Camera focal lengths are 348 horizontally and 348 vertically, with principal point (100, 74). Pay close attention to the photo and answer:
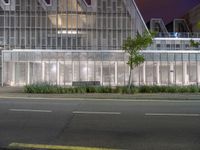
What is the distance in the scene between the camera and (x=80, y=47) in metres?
54.2

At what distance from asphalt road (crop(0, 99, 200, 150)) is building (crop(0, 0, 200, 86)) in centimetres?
3261

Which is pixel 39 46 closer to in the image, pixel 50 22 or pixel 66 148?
pixel 50 22

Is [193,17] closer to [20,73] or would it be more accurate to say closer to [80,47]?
[80,47]

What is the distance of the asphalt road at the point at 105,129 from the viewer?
7770mm

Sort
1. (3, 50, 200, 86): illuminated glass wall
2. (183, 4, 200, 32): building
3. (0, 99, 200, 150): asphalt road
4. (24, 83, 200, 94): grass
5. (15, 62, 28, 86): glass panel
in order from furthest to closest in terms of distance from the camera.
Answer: (183, 4, 200, 32): building → (3, 50, 200, 86): illuminated glass wall → (15, 62, 28, 86): glass panel → (24, 83, 200, 94): grass → (0, 99, 200, 150): asphalt road

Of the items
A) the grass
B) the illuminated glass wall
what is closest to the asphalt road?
the grass

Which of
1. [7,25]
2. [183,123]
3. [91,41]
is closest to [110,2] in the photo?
[91,41]

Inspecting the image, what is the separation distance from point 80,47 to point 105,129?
4533 centimetres

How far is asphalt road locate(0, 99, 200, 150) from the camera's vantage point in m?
7.77

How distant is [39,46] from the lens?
52.7 m

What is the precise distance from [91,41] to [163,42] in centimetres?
1123

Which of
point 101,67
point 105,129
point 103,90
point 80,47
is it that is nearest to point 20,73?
point 101,67

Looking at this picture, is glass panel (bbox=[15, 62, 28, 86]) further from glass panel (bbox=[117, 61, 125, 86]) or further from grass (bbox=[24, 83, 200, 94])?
grass (bbox=[24, 83, 200, 94])

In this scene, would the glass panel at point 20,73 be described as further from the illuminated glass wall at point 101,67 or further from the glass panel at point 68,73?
the glass panel at point 68,73
